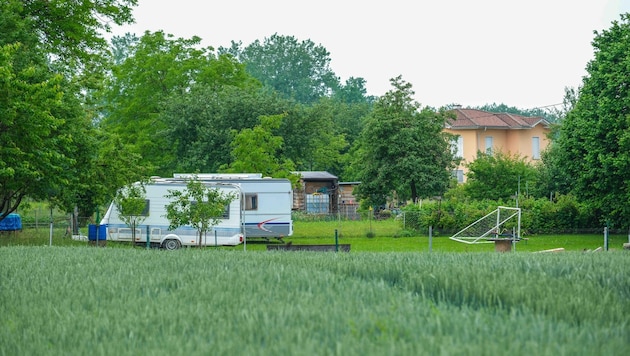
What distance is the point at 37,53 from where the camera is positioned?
93.7 feet

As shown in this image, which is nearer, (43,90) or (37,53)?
(43,90)

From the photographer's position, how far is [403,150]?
4928 centimetres

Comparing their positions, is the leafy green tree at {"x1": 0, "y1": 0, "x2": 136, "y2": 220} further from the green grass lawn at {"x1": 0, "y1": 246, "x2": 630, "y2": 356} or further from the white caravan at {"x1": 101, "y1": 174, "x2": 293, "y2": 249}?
the green grass lawn at {"x1": 0, "y1": 246, "x2": 630, "y2": 356}

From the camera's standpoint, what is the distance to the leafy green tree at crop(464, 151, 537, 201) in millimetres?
49469

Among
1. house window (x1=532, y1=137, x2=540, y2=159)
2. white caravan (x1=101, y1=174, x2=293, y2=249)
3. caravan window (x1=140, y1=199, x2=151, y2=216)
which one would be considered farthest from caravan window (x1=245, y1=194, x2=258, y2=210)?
house window (x1=532, y1=137, x2=540, y2=159)

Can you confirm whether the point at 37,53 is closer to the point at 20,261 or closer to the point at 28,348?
the point at 20,261

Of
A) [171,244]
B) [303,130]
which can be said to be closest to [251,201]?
[171,244]

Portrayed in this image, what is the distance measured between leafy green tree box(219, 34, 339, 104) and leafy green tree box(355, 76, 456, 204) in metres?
78.9

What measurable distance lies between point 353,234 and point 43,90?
18.9m

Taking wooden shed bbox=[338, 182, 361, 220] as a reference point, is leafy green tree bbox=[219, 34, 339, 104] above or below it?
above

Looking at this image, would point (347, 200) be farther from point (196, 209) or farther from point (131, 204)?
point (196, 209)

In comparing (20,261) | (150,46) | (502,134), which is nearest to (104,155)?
(20,261)

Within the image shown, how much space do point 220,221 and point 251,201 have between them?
228 inches

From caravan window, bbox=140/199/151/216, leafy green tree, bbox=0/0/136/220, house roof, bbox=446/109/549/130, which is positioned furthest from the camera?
house roof, bbox=446/109/549/130
